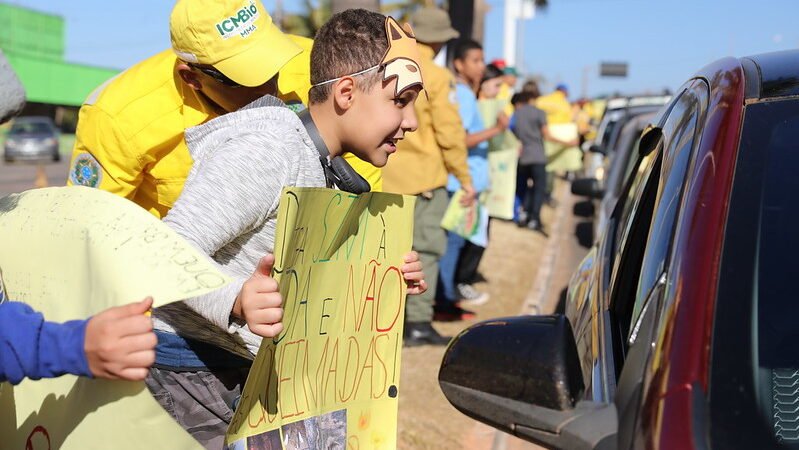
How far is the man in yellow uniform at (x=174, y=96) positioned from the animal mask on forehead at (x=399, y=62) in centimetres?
38

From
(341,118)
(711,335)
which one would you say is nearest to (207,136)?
(341,118)

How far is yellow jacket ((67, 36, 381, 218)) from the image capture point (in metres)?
2.98

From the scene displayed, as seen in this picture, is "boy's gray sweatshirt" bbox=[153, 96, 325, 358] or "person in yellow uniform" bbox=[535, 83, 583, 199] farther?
"person in yellow uniform" bbox=[535, 83, 583, 199]

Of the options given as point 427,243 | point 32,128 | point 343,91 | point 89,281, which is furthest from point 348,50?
point 32,128

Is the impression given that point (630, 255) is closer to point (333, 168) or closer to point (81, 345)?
point (333, 168)

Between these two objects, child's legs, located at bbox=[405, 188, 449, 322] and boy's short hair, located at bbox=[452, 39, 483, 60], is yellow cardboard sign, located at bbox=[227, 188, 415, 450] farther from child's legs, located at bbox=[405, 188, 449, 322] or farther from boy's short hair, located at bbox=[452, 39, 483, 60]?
boy's short hair, located at bbox=[452, 39, 483, 60]

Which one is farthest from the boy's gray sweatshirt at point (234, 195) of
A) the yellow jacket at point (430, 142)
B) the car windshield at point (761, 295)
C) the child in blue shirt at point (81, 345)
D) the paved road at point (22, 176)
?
the paved road at point (22, 176)

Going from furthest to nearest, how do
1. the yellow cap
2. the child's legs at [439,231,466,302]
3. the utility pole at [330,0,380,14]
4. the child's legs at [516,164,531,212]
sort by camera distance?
the child's legs at [516,164,531,212] < the child's legs at [439,231,466,302] < the utility pole at [330,0,380,14] < the yellow cap

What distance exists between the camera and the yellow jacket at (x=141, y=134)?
9.77 feet

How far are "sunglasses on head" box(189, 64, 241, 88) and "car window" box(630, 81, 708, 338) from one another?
3.88ft

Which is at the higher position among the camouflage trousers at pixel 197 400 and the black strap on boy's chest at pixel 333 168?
the black strap on boy's chest at pixel 333 168

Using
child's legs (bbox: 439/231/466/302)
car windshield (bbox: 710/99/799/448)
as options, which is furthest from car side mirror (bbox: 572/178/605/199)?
car windshield (bbox: 710/99/799/448)

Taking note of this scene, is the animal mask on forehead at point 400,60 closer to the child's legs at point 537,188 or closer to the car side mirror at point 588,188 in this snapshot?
the car side mirror at point 588,188

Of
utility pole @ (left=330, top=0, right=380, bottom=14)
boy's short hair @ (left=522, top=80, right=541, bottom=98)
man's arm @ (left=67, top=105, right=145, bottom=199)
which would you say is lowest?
boy's short hair @ (left=522, top=80, right=541, bottom=98)
